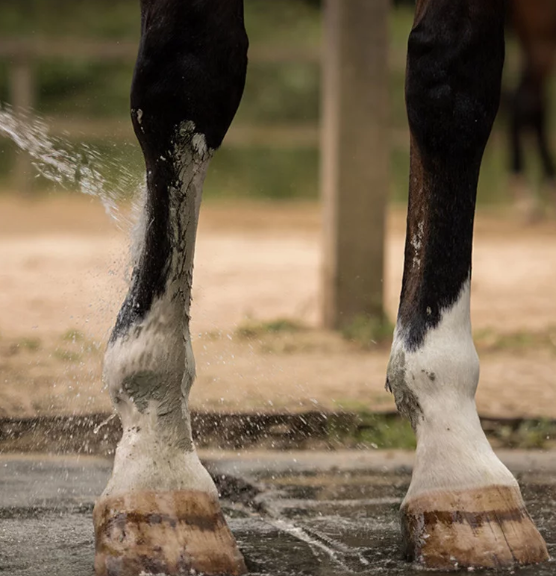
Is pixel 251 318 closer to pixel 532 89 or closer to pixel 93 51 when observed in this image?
pixel 532 89

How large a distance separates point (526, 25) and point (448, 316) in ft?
24.7

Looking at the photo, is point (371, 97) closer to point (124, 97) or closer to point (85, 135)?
point (85, 135)

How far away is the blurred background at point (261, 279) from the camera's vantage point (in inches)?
113

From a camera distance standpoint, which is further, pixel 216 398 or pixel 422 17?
pixel 216 398

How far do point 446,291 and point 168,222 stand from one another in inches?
16.1

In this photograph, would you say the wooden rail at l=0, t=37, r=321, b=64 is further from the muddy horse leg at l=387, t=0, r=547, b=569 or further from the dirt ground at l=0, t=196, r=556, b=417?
the muddy horse leg at l=387, t=0, r=547, b=569

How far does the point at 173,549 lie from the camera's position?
1604 millimetres

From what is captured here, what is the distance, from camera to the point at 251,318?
4.23m

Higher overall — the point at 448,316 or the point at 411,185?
the point at 411,185

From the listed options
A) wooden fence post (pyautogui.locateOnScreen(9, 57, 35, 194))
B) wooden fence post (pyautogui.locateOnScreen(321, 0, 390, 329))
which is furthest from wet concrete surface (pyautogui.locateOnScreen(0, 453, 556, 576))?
wooden fence post (pyautogui.locateOnScreen(9, 57, 35, 194))

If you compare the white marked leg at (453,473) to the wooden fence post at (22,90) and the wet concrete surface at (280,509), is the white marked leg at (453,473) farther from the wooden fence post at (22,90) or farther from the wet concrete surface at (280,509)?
the wooden fence post at (22,90)

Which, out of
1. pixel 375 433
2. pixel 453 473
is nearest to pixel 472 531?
pixel 453 473

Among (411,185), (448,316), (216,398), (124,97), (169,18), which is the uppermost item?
(124,97)

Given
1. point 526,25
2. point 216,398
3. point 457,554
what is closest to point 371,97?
point 216,398
